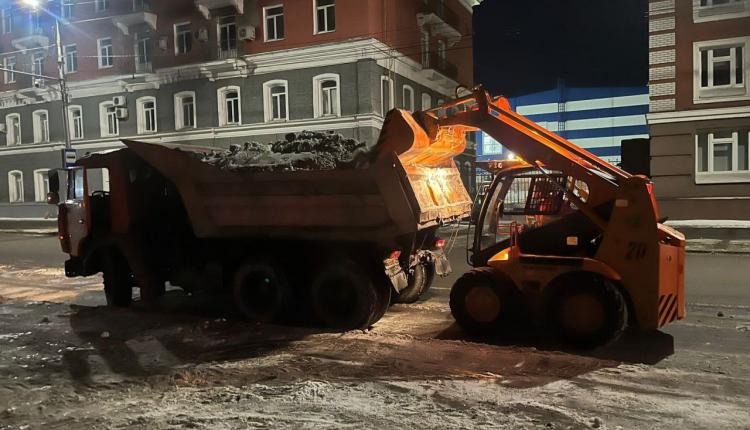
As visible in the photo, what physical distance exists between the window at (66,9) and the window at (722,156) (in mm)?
34524

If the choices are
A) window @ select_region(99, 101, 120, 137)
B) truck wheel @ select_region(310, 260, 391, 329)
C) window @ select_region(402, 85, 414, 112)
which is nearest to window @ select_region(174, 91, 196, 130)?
window @ select_region(99, 101, 120, 137)

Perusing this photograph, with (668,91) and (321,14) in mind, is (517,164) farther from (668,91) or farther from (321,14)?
(321,14)

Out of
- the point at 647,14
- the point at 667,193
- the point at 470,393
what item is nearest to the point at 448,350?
the point at 470,393

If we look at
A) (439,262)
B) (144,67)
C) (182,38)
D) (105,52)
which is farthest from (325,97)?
(439,262)

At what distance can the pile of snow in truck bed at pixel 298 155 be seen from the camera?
716 centimetres

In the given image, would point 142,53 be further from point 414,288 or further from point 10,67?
point 414,288

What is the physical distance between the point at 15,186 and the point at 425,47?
2791 centimetres

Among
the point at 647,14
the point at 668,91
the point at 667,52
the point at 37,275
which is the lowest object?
the point at 37,275

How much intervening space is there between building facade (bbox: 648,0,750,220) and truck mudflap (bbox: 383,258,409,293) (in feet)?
57.6

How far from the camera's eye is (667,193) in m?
21.7

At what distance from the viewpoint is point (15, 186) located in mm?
37000

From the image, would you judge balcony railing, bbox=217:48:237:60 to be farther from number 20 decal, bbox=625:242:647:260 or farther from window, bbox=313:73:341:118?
number 20 decal, bbox=625:242:647:260

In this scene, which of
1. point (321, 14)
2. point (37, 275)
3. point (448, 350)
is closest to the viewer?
point (448, 350)

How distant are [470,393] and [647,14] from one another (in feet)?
73.9
